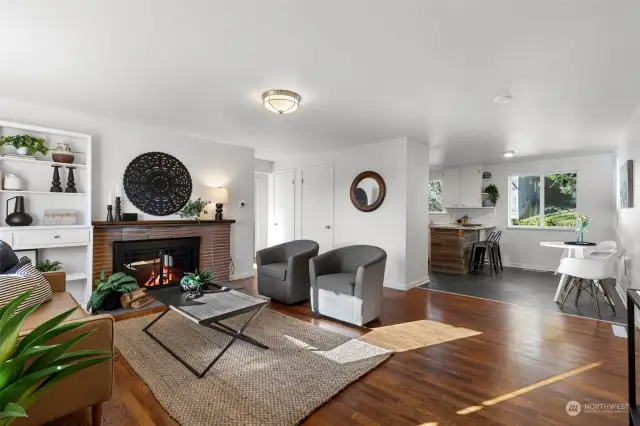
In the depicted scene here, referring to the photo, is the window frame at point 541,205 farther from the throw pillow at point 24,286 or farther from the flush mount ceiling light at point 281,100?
the throw pillow at point 24,286

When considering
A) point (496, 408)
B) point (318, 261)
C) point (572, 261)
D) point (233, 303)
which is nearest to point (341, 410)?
point (496, 408)

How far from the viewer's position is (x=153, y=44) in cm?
224

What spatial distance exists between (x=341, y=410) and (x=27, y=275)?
2401mm

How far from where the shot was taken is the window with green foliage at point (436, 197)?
798 centimetres

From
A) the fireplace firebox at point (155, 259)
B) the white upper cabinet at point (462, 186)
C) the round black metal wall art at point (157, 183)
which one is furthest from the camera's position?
the white upper cabinet at point (462, 186)

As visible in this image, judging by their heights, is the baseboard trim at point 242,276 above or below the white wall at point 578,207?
below

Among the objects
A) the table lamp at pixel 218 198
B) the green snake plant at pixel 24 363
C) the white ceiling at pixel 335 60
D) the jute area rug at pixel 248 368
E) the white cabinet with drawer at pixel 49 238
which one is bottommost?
the jute area rug at pixel 248 368

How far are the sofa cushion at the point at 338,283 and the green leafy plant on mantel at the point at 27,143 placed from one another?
337cm

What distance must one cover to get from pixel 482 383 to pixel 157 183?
4.42 meters

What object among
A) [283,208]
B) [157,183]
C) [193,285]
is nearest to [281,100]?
[193,285]

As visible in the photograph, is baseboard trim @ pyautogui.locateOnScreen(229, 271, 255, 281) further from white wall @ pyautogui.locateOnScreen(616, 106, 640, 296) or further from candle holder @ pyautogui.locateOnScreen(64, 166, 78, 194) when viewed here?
white wall @ pyautogui.locateOnScreen(616, 106, 640, 296)

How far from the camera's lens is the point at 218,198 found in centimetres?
500

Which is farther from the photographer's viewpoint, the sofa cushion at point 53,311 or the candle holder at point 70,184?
the candle holder at point 70,184

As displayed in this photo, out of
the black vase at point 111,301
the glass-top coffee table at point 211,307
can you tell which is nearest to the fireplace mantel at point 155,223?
the black vase at point 111,301
